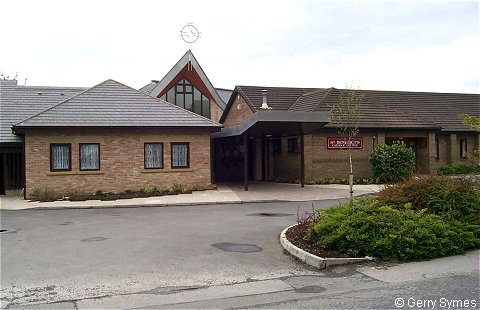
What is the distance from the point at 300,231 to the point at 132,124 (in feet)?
43.8

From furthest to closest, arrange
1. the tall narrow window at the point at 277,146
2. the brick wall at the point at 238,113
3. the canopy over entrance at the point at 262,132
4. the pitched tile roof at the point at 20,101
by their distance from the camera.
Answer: the brick wall at the point at 238,113, the tall narrow window at the point at 277,146, the pitched tile roof at the point at 20,101, the canopy over entrance at the point at 262,132

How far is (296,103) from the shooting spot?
31516mm

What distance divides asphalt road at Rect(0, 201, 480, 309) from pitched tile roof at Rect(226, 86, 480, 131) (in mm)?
17469

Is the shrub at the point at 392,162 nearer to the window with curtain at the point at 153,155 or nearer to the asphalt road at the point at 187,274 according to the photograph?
the window with curtain at the point at 153,155

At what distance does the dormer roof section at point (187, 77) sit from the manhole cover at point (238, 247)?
2285cm

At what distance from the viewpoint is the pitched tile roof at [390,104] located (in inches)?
1123

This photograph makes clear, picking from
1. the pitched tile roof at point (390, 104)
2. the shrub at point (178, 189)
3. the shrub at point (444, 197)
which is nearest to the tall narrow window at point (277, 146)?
the pitched tile roof at point (390, 104)

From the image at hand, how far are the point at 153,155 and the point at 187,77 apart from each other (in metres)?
11.9

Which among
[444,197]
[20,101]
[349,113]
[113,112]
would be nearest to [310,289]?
[444,197]

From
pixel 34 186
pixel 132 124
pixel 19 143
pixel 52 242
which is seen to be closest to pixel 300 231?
pixel 52 242

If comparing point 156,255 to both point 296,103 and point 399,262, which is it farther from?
point 296,103

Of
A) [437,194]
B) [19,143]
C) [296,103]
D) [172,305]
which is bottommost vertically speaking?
[172,305]

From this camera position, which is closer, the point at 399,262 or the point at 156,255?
the point at 399,262

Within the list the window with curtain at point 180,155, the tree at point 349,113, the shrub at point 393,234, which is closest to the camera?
the shrub at point 393,234
